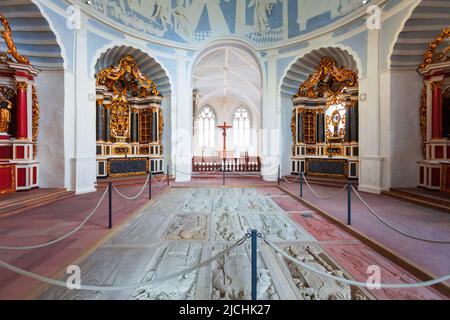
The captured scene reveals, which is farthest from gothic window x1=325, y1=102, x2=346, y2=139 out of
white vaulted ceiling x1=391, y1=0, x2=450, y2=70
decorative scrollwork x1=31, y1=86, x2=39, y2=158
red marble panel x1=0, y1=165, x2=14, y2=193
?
red marble panel x1=0, y1=165, x2=14, y2=193

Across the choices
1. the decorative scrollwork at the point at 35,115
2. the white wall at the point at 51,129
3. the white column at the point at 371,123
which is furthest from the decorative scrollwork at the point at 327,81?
the decorative scrollwork at the point at 35,115

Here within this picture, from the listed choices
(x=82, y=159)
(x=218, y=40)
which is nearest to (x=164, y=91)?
(x=218, y=40)

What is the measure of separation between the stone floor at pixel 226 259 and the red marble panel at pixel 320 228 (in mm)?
18

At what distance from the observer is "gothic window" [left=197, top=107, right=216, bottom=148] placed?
26578 mm

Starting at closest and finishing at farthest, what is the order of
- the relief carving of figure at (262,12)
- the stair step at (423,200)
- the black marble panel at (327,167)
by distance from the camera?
the stair step at (423,200), the black marble panel at (327,167), the relief carving of figure at (262,12)

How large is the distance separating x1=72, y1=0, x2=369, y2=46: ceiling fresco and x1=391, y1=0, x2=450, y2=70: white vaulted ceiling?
372cm

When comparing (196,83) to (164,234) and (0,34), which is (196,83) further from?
(164,234)

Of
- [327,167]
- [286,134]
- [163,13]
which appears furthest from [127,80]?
[327,167]

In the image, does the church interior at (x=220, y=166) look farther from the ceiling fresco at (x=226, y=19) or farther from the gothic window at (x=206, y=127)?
the gothic window at (x=206, y=127)

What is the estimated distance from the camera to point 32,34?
716 centimetres

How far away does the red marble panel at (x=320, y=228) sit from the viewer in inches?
166

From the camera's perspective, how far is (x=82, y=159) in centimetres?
808

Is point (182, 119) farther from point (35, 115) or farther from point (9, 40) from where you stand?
point (9, 40)
